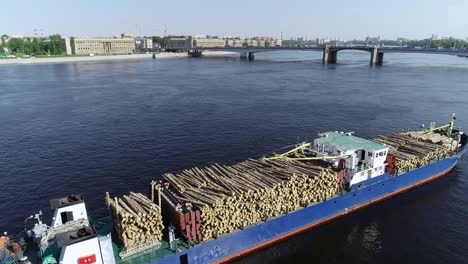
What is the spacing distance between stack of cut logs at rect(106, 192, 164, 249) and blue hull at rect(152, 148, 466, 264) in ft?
6.78

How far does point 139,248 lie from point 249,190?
30.9ft

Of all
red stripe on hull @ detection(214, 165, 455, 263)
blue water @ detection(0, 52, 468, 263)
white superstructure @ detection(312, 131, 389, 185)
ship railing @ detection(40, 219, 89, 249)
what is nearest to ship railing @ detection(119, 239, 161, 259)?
ship railing @ detection(40, 219, 89, 249)

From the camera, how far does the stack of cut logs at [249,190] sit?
25.2 metres

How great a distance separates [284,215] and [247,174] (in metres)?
4.98

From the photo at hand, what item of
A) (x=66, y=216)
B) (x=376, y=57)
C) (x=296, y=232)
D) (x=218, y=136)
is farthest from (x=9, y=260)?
(x=376, y=57)

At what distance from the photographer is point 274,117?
70562 mm

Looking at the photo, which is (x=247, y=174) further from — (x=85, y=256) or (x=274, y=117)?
(x=274, y=117)

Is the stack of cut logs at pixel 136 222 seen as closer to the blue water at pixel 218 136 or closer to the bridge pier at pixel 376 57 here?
the blue water at pixel 218 136

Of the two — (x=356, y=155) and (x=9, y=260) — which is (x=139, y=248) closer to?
(x=9, y=260)

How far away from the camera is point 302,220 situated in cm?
3041

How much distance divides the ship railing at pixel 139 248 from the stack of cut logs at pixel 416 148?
92.8 ft

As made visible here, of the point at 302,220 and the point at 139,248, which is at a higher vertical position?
the point at 139,248

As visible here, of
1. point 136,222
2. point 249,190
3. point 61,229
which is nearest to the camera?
point 61,229

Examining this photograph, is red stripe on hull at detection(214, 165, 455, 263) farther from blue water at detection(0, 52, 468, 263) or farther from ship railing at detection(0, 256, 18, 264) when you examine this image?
ship railing at detection(0, 256, 18, 264)
